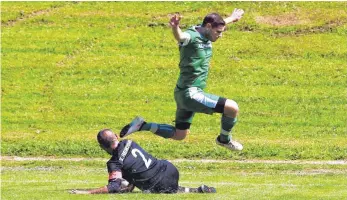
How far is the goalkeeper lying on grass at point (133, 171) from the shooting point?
1569 cm

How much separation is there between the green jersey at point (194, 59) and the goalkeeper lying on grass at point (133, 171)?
4.44 ft

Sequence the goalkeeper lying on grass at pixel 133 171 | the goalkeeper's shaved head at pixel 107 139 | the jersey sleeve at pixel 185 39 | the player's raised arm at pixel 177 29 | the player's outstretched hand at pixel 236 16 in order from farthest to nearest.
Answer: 1. the player's outstretched hand at pixel 236 16
2. the goalkeeper lying on grass at pixel 133 171
3. the goalkeeper's shaved head at pixel 107 139
4. the jersey sleeve at pixel 185 39
5. the player's raised arm at pixel 177 29

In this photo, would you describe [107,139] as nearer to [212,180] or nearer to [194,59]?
[194,59]

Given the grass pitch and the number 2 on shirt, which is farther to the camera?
the grass pitch

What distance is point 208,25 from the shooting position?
15.8 m

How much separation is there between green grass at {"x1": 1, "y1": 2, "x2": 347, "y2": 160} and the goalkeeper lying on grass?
1287cm

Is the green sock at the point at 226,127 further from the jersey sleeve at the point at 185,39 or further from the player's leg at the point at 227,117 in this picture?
the jersey sleeve at the point at 185,39

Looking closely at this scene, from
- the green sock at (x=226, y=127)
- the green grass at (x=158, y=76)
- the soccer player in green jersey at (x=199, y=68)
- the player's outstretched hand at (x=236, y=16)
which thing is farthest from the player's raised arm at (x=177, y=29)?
the green grass at (x=158, y=76)

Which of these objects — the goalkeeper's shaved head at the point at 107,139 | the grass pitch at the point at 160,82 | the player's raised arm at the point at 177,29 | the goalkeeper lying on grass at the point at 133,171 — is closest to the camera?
the player's raised arm at the point at 177,29

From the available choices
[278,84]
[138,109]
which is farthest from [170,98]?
[278,84]

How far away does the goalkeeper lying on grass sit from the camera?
618 inches

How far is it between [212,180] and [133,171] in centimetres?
499

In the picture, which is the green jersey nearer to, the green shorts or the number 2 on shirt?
the green shorts

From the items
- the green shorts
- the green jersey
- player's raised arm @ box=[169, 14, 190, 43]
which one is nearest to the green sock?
the green shorts
